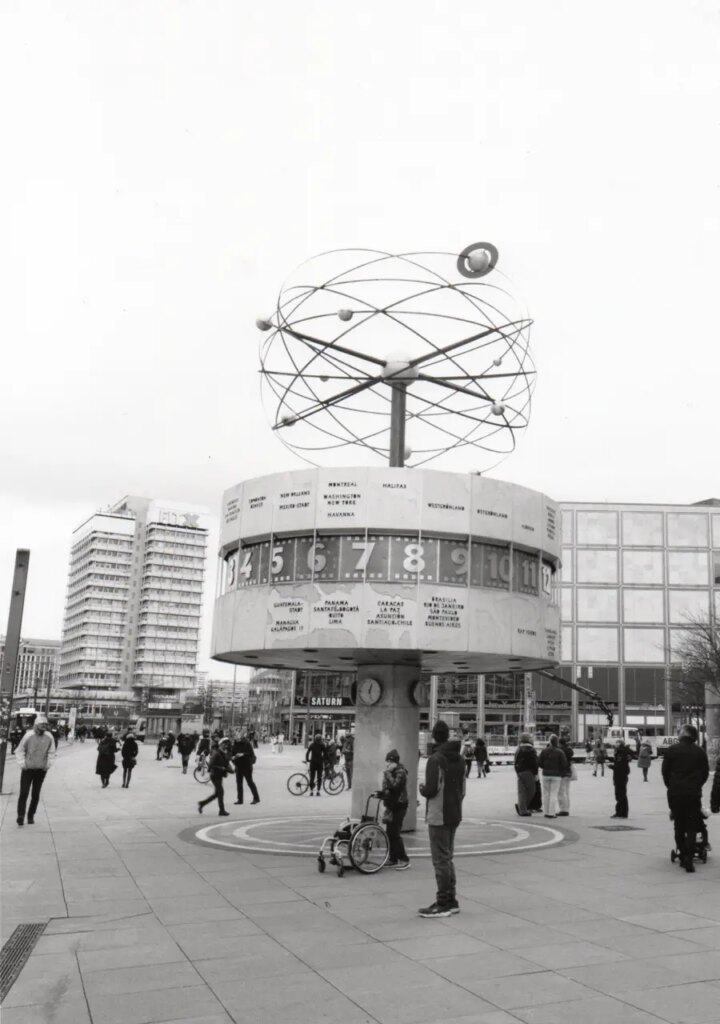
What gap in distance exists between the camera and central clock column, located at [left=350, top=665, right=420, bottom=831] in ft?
55.7

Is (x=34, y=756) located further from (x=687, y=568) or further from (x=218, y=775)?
(x=687, y=568)

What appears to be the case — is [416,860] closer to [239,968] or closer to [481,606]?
[481,606]

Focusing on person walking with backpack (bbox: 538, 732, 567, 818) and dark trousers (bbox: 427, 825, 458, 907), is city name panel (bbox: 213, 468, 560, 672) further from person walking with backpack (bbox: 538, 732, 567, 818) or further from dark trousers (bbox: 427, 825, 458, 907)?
dark trousers (bbox: 427, 825, 458, 907)

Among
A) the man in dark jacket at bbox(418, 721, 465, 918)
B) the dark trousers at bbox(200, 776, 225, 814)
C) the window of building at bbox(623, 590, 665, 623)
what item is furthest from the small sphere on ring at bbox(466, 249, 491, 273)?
the window of building at bbox(623, 590, 665, 623)

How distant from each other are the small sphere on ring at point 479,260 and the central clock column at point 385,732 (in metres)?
8.11

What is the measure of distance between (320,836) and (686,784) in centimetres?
741

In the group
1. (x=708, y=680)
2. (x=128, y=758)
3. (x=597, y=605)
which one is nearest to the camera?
(x=128, y=758)

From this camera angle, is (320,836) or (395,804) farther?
(320,836)

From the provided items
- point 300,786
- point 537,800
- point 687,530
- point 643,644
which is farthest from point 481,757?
point 687,530

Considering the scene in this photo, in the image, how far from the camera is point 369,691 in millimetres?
17469

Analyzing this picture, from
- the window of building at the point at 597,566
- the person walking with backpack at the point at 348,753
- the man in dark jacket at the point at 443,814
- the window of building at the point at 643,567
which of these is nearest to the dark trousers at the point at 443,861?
the man in dark jacket at the point at 443,814

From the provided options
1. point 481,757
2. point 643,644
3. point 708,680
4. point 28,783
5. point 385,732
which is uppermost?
point 643,644

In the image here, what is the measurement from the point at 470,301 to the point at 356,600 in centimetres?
804

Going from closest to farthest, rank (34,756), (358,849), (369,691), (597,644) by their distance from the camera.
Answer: (358,849) → (34,756) → (369,691) → (597,644)
